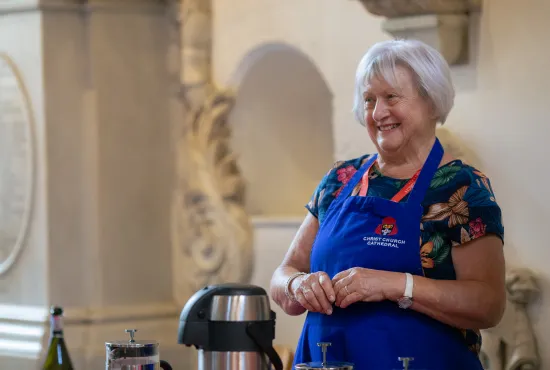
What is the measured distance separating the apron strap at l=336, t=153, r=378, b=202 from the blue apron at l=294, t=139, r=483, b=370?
10cm

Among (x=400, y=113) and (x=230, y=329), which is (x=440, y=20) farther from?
(x=230, y=329)

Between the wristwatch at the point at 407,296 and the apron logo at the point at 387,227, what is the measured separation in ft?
0.40

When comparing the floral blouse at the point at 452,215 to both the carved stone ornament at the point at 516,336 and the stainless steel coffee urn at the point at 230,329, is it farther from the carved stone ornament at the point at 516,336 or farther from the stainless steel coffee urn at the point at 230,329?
the carved stone ornament at the point at 516,336

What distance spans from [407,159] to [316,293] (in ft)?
1.37

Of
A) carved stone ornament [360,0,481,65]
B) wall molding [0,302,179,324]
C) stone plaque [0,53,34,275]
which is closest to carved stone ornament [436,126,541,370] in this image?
carved stone ornament [360,0,481,65]

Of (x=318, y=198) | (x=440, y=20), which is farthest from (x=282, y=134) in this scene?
(x=318, y=198)

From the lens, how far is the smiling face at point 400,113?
2.61m

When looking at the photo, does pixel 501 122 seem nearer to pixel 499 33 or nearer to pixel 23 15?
pixel 499 33

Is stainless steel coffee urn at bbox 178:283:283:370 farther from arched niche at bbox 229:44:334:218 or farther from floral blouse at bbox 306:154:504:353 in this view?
arched niche at bbox 229:44:334:218

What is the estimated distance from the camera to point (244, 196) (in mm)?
5309

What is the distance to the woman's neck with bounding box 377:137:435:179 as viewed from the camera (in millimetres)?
2654

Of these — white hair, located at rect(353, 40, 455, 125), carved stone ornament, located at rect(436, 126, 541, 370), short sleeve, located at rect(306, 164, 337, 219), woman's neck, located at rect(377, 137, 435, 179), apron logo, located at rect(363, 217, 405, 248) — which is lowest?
carved stone ornament, located at rect(436, 126, 541, 370)

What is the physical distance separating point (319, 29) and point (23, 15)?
1.48m

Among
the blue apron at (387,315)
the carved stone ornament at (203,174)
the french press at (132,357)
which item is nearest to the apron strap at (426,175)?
the blue apron at (387,315)
